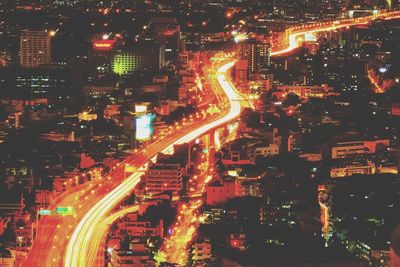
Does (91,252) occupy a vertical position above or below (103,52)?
below

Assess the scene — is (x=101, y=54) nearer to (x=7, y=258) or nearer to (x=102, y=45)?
(x=102, y=45)

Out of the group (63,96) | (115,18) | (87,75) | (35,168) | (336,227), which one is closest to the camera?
(336,227)

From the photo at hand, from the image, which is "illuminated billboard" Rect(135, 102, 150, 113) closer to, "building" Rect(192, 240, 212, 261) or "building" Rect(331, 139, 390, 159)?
"building" Rect(331, 139, 390, 159)

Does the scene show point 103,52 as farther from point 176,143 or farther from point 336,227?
point 336,227

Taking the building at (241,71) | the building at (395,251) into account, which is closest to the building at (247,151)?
the building at (241,71)

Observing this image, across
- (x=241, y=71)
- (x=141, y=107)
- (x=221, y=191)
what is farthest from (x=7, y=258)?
(x=241, y=71)

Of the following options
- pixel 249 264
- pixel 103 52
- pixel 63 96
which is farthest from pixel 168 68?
pixel 249 264

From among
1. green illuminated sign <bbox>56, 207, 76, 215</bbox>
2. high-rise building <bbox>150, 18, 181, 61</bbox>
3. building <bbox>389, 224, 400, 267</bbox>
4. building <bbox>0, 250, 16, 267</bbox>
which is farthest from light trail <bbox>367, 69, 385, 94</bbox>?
building <bbox>389, 224, 400, 267</bbox>

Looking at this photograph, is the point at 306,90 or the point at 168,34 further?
the point at 168,34
